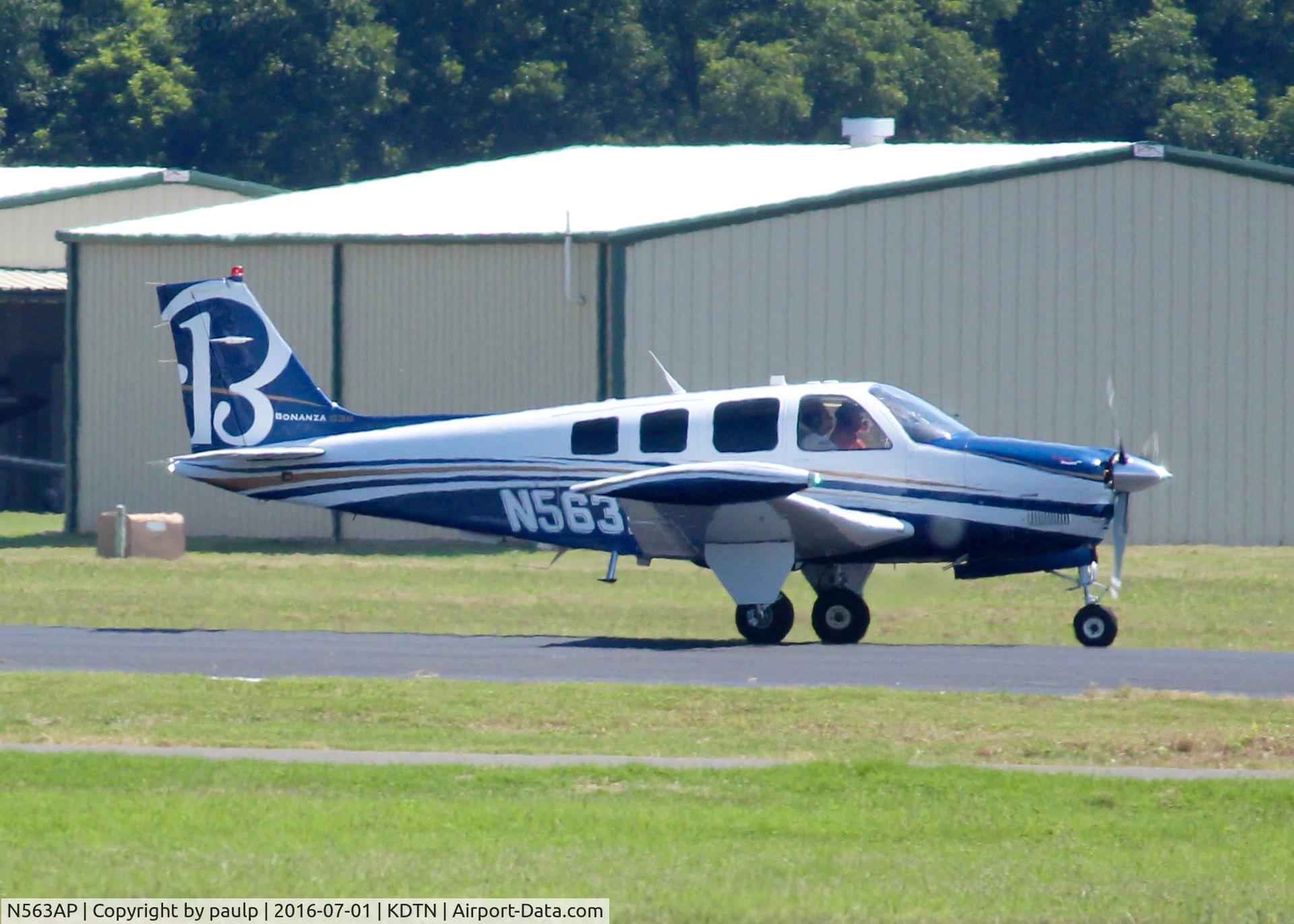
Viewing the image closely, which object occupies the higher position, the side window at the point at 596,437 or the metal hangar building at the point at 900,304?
the metal hangar building at the point at 900,304

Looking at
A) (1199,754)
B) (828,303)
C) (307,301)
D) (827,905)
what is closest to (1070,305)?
(828,303)

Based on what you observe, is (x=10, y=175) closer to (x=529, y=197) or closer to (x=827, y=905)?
(x=529, y=197)

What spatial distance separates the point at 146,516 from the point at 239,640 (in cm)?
1005

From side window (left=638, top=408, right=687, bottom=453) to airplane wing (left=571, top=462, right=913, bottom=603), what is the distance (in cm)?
23

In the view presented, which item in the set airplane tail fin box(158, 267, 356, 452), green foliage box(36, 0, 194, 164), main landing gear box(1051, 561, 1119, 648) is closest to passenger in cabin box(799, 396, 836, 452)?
main landing gear box(1051, 561, 1119, 648)

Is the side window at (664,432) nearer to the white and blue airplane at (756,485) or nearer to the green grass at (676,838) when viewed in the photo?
the white and blue airplane at (756,485)

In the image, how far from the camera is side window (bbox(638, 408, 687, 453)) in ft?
61.6

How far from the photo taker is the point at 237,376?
20844 mm

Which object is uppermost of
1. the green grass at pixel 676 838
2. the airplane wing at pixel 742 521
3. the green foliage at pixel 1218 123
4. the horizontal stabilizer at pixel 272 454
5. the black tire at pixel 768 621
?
the green foliage at pixel 1218 123

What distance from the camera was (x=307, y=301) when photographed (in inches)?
1230

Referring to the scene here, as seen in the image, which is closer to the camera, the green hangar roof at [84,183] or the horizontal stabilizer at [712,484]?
→ the horizontal stabilizer at [712,484]

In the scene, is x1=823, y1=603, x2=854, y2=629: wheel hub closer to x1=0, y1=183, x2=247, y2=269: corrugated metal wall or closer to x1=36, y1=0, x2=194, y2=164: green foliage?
x1=0, y1=183, x2=247, y2=269: corrugated metal wall

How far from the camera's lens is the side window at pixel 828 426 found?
60.5ft

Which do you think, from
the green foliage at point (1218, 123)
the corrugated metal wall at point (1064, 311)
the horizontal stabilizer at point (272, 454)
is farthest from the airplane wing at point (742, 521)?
the green foliage at point (1218, 123)
